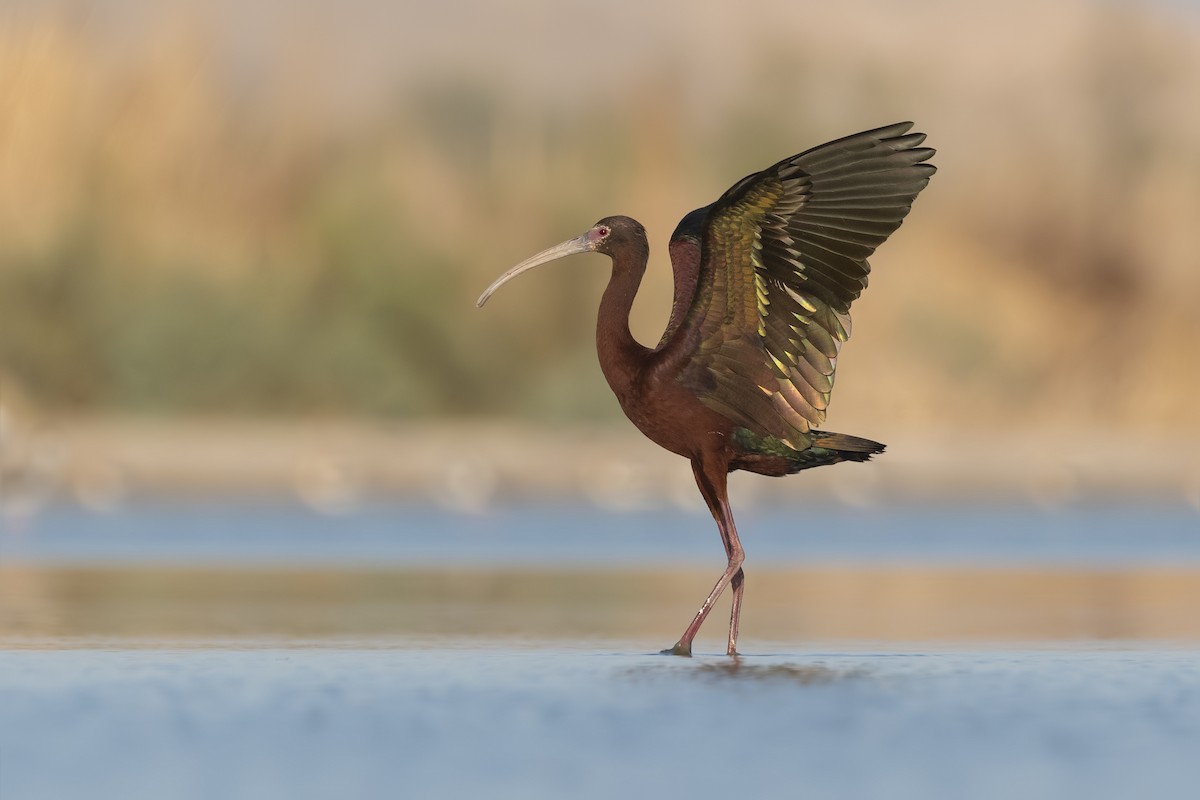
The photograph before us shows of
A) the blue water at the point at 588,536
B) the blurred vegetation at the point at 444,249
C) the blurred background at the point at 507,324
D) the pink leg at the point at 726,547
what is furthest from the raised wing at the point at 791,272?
the blurred vegetation at the point at 444,249

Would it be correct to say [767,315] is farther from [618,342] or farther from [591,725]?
[591,725]

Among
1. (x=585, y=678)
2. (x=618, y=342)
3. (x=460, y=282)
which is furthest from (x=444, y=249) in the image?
(x=585, y=678)

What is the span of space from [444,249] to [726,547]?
60.7 ft

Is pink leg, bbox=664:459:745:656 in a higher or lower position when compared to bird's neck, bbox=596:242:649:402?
lower

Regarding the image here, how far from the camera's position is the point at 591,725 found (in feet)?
26.3

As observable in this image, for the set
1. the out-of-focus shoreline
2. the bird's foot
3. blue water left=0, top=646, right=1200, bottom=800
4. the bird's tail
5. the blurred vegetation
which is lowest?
blue water left=0, top=646, right=1200, bottom=800

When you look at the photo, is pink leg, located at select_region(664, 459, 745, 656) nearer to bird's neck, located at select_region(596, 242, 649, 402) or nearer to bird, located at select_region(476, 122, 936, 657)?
bird, located at select_region(476, 122, 936, 657)

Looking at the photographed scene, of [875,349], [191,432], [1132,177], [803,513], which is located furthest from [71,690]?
[1132,177]

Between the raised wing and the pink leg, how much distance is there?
10.8 inches

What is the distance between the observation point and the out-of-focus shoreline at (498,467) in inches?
880

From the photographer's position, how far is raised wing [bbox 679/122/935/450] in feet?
31.3

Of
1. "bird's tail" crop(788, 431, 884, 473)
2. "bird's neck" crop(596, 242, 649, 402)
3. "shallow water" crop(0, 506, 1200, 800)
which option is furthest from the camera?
"bird's tail" crop(788, 431, 884, 473)

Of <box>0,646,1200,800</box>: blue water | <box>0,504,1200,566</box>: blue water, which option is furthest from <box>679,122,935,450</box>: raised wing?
<box>0,504,1200,566</box>: blue water

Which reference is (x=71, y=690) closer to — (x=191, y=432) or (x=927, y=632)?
(x=927, y=632)
